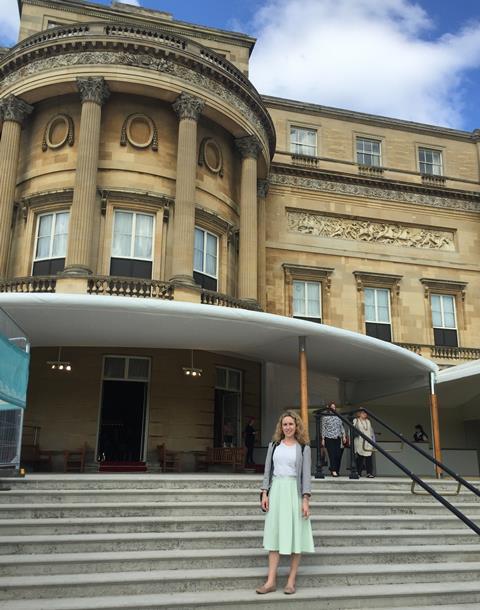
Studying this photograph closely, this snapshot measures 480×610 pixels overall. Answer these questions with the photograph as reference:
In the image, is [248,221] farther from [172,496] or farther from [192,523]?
[192,523]

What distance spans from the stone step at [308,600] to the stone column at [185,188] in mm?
12270

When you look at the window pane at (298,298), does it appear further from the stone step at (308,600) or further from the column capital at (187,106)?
the stone step at (308,600)

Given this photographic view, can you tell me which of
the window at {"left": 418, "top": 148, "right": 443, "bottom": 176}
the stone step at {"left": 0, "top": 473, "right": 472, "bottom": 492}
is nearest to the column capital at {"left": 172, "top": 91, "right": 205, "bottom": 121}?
the window at {"left": 418, "top": 148, "right": 443, "bottom": 176}

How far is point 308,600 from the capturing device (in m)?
5.98

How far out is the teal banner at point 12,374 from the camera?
8164 mm

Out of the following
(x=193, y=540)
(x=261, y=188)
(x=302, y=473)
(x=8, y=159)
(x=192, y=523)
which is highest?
(x=261, y=188)

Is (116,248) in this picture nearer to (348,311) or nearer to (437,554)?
(348,311)

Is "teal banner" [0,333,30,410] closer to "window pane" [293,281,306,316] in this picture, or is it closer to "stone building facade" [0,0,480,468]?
"stone building facade" [0,0,480,468]

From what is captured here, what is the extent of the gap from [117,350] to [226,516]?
979 centimetres

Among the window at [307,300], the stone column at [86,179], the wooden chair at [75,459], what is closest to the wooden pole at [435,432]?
the wooden chair at [75,459]

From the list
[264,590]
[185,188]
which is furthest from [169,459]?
[264,590]

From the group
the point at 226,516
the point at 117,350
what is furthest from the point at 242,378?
the point at 226,516

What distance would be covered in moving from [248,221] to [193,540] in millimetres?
14829

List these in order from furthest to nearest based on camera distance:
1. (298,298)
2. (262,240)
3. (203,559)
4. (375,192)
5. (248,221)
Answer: (375,192), (298,298), (262,240), (248,221), (203,559)
